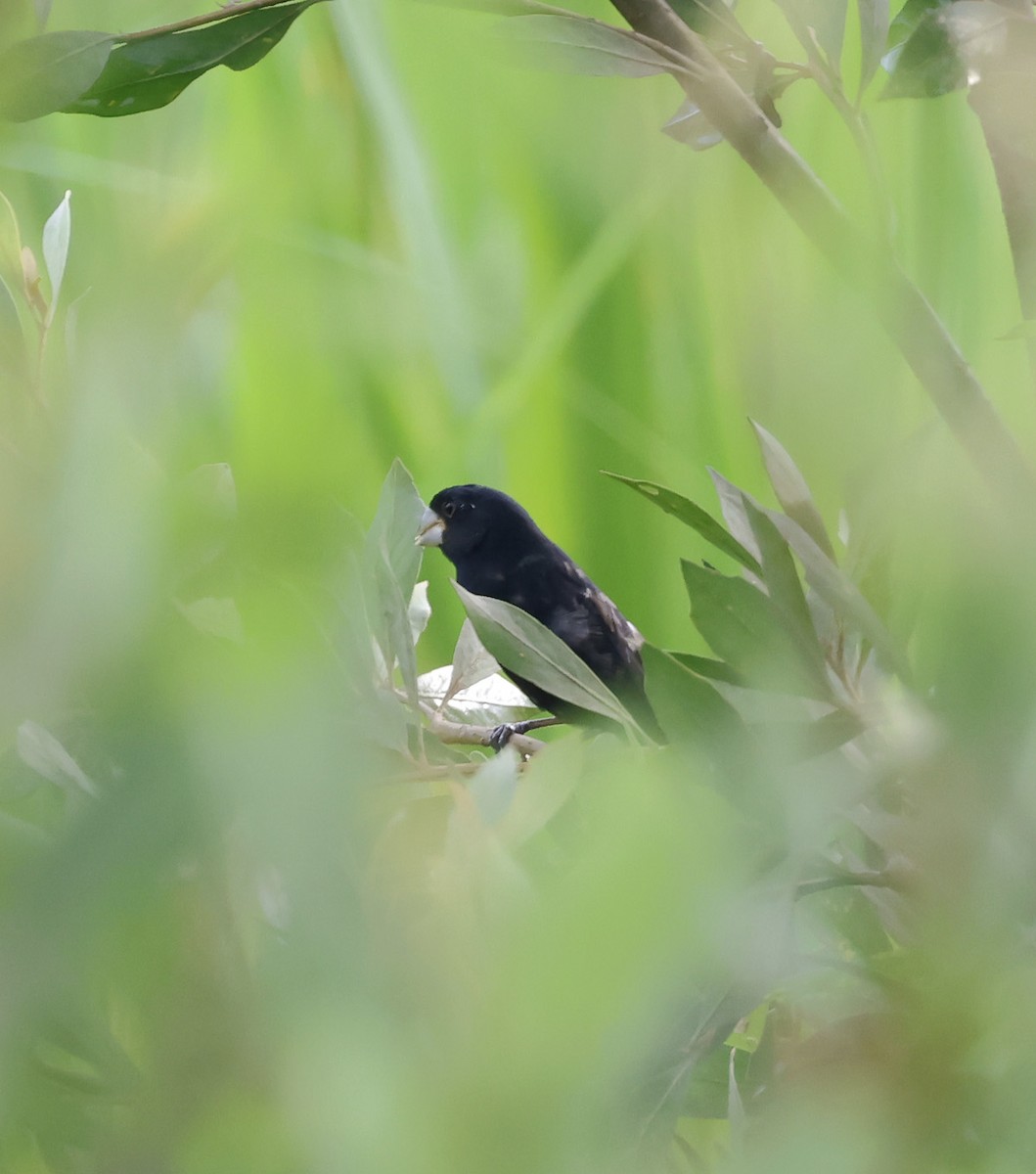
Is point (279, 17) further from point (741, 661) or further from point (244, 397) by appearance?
point (244, 397)

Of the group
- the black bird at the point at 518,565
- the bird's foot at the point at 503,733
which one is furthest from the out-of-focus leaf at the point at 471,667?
the black bird at the point at 518,565

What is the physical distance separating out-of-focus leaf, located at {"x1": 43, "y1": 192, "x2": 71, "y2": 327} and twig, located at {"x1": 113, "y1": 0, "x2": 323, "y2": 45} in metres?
0.04

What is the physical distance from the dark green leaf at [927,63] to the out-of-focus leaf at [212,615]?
227 millimetres

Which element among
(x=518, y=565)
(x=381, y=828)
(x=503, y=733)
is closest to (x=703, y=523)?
(x=381, y=828)

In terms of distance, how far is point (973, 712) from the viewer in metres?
0.09

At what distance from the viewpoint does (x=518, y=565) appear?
40.1 inches

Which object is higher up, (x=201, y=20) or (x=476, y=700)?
(x=201, y=20)

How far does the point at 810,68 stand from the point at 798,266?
107 millimetres

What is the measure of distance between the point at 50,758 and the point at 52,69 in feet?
0.45

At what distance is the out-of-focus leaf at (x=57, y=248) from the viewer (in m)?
0.22

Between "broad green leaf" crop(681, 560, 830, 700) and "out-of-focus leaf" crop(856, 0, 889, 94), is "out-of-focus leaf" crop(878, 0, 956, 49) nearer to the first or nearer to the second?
"out-of-focus leaf" crop(856, 0, 889, 94)

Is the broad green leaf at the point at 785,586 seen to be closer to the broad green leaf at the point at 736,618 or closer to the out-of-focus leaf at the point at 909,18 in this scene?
the broad green leaf at the point at 736,618

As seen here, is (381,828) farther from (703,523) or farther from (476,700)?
(476,700)

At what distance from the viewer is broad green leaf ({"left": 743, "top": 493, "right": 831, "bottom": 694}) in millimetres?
166
